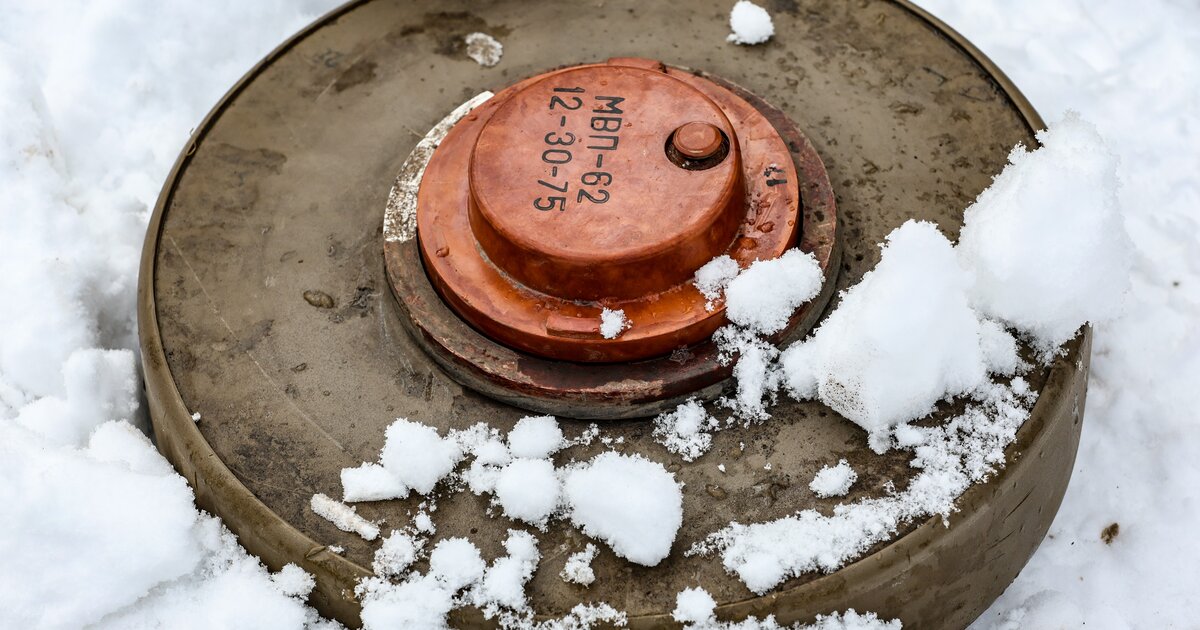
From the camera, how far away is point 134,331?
1.94 m

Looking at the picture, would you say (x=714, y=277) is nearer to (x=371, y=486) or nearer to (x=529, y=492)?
(x=529, y=492)

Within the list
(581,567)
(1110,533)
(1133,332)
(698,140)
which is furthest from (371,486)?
(1133,332)

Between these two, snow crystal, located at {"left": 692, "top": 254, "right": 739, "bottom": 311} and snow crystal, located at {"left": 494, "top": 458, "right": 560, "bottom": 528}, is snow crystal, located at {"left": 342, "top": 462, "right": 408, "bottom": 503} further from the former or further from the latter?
snow crystal, located at {"left": 692, "top": 254, "right": 739, "bottom": 311}

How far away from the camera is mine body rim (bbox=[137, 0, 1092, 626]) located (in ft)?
4.42

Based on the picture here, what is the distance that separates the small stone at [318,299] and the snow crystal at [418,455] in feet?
0.88

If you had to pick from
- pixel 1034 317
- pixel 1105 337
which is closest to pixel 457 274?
pixel 1034 317

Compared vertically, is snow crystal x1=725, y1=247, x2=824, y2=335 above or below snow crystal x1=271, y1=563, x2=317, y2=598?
above

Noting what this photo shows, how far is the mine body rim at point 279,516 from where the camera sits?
4.42 ft

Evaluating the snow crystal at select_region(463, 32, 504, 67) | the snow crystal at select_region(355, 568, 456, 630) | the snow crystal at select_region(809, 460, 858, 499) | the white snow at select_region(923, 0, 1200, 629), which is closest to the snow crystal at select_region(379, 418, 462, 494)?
the snow crystal at select_region(355, 568, 456, 630)

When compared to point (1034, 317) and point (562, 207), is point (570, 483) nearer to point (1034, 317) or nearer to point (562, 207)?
point (562, 207)

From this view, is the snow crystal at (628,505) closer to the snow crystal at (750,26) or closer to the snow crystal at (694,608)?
the snow crystal at (694,608)

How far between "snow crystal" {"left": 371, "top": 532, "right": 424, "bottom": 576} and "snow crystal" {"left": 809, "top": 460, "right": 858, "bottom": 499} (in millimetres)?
543

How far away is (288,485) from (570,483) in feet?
1.32

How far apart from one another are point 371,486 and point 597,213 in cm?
50
